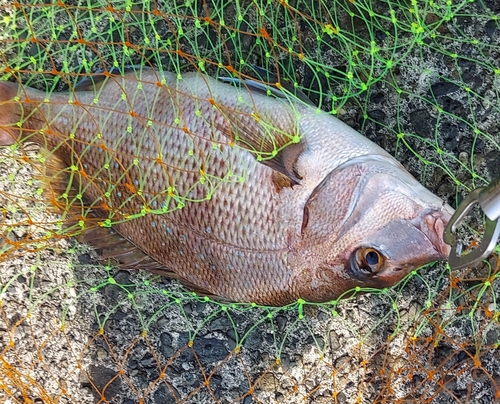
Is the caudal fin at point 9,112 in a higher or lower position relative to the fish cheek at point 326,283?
higher

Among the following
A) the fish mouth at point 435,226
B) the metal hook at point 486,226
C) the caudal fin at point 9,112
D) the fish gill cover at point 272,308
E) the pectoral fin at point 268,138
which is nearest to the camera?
the metal hook at point 486,226

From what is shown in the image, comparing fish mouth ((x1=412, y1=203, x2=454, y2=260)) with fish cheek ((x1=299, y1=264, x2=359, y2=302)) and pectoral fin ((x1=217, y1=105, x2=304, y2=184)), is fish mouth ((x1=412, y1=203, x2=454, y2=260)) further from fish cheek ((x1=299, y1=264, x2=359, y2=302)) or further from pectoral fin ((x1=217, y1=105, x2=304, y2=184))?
pectoral fin ((x1=217, y1=105, x2=304, y2=184))

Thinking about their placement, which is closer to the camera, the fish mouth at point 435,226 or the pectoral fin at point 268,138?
the fish mouth at point 435,226

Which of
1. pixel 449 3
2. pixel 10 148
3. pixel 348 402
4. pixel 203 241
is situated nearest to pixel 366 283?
pixel 203 241

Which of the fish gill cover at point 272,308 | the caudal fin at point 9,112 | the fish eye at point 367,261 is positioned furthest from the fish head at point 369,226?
the caudal fin at point 9,112

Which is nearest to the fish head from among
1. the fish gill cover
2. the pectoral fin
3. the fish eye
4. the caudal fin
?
the fish eye

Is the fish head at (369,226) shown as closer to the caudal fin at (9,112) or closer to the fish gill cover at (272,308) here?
the fish gill cover at (272,308)

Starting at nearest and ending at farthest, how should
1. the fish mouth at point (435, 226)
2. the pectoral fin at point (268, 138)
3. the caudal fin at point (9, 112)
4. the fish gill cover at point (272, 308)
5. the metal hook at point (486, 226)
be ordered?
1. the metal hook at point (486, 226)
2. the fish mouth at point (435, 226)
3. the pectoral fin at point (268, 138)
4. the caudal fin at point (9, 112)
5. the fish gill cover at point (272, 308)

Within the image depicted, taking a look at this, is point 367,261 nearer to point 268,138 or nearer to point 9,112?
point 268,138
